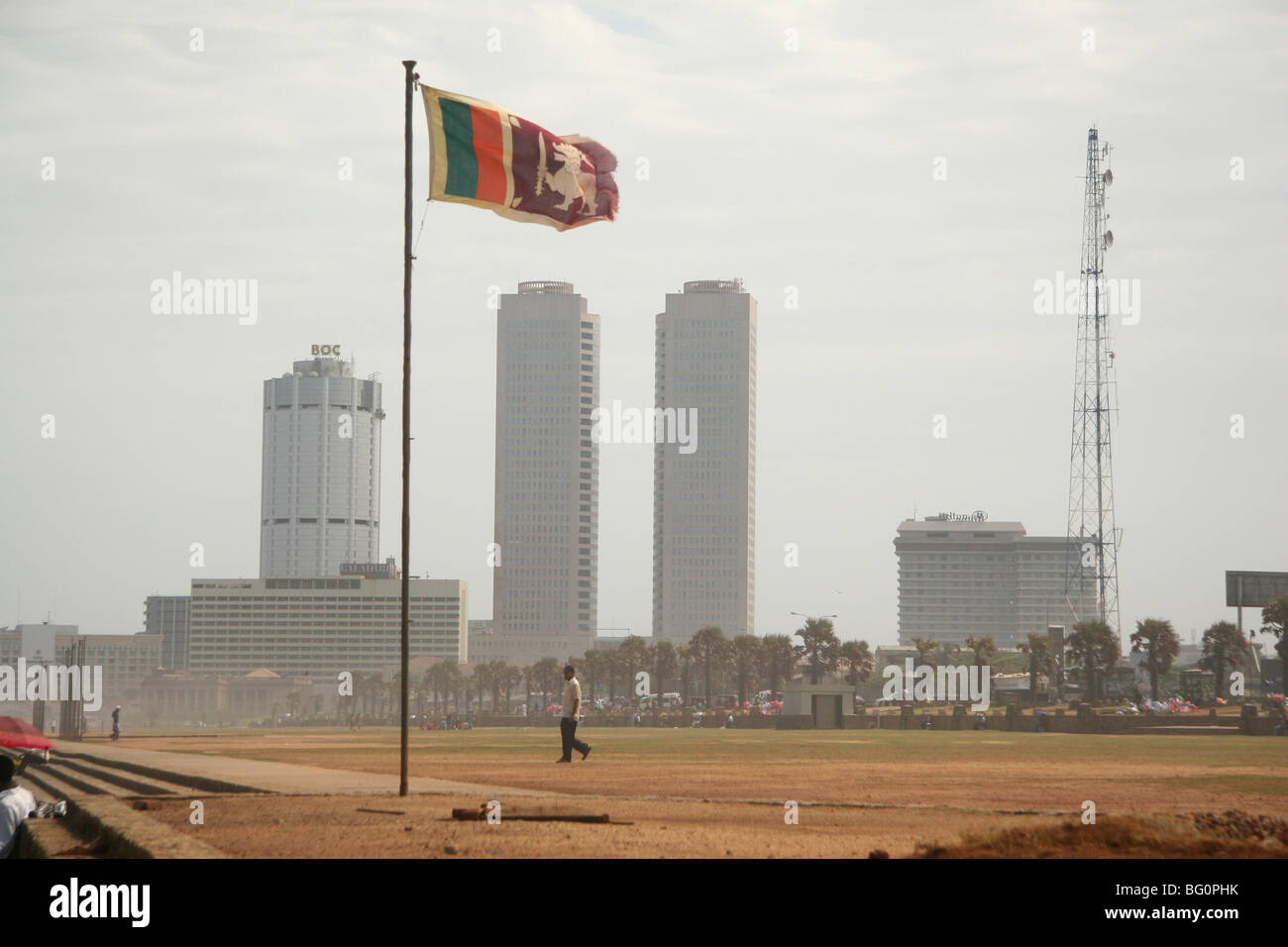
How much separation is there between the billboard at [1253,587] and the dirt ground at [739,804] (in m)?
97.6

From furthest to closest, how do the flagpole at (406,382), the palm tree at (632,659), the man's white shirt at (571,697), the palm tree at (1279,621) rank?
1. the palm tree at (632,659)
2. the palm tree at (1279,621)
3. the man's white shirt at (571,697)
4. the flagpole at (406,382)

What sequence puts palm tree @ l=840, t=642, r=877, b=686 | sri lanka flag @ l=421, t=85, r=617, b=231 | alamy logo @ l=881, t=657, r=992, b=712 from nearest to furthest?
1. sri lanka flag @ l=421, t=85, r=617, b=231
2. palm tree @ l=840, t=642, r=877, b=686
3. alamy logo @ l=881, t=657, r=992, b=712

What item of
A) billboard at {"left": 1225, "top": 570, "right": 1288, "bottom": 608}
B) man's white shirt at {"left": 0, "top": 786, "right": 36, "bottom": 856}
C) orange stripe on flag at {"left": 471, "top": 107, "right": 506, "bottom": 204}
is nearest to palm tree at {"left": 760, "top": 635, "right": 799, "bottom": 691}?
billboard at {"left": 1225, "top": 570, "right": 1288, "bottom": 608}

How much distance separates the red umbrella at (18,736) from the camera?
33700 mm

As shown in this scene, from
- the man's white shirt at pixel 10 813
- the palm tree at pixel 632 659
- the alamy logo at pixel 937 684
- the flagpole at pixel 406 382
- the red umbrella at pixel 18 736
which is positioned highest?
the flagpole at pixel 406 382

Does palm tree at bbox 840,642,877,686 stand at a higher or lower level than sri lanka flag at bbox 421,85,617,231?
lower

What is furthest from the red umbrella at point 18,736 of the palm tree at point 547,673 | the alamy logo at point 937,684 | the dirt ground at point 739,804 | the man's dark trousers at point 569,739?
the palm tree at point 547,673

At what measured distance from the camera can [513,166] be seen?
2448 centimetres

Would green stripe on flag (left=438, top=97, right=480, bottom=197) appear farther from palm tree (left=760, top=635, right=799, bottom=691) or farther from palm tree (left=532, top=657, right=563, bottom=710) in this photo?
palm tree (left=532, top=657, right=563, bottom=710)

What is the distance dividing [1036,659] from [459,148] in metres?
118

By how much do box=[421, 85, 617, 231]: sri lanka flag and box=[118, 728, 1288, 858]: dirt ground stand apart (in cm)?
963
